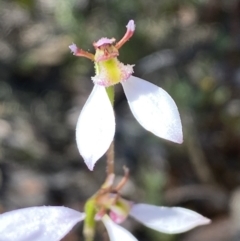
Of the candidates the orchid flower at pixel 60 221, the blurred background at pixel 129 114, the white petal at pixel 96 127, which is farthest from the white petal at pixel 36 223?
the blurred background at pixel 129 114

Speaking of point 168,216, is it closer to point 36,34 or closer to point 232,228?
point 232,228

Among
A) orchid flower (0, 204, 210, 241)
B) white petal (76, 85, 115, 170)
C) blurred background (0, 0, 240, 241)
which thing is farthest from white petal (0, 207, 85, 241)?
blurred background (0, 0, 240, 241)

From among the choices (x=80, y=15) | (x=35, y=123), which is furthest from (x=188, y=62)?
(x=35, y=123)

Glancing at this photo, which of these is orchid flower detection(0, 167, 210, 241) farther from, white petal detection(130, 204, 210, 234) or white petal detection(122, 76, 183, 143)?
white petal detection(122, 76, 183, 143)

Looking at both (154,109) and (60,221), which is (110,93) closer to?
(154,109)

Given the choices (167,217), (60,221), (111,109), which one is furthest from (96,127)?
(167,217)

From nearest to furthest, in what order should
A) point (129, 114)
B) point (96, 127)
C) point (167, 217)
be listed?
point (96, 127) < point (167, 217) < point (129, 114)
